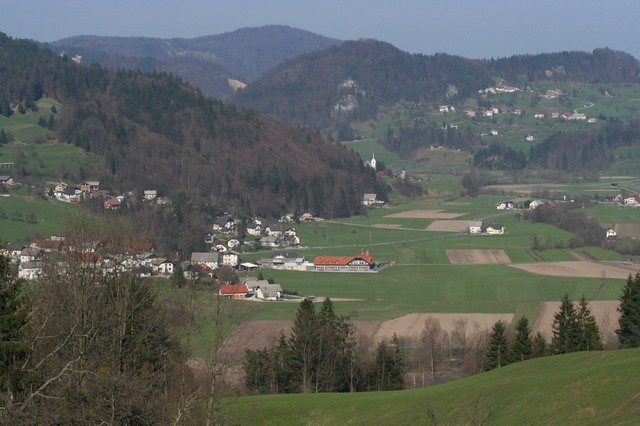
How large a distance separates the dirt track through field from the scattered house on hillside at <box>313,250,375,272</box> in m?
5.87

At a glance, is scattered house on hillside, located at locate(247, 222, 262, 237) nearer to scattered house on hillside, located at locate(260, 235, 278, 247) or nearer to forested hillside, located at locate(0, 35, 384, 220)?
scattered house on hillside, located at locate(260, 235, 278, 247)

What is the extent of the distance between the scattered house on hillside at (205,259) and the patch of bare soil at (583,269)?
62.6ft

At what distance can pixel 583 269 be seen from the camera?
6569 centimetres

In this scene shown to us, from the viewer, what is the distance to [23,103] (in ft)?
388

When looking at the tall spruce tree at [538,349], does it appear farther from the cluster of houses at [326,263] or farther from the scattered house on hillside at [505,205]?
the scattered house on hillside at [505,205]

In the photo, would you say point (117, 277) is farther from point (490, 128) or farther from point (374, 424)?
point (490, 128)

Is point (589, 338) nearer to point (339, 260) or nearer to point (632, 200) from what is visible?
point (339, 260)

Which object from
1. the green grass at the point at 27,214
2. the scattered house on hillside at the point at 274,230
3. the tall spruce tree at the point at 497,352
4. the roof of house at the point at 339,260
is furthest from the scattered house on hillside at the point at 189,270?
the tall spruce tree at the point at 497,352

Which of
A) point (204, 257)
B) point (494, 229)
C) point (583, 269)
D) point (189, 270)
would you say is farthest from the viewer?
point (494, 229)

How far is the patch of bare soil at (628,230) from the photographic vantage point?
8294cm

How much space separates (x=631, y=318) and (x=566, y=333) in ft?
9.63

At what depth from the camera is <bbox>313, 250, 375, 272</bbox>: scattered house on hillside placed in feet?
227

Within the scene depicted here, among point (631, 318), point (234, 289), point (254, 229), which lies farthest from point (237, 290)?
point (254, 229)

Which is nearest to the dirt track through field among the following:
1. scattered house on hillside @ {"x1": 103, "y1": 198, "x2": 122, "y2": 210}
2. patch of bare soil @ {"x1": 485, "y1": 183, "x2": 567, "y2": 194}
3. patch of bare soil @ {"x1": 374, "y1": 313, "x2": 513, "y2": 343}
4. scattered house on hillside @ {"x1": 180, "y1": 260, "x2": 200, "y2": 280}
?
scattered house on hillside @ {"x1": 180, "y1": 260, "x2": 200, "y2": 280}
